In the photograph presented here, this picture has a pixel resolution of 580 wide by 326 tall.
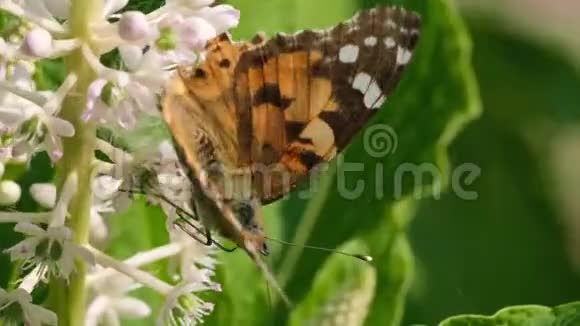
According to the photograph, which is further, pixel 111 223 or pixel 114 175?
pixel 111 223

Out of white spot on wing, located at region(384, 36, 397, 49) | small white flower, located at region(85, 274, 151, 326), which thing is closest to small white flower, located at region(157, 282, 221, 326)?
small white flower, located at region(85, 274, 151, 326)

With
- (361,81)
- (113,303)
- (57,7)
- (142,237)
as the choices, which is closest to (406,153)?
(361,81)

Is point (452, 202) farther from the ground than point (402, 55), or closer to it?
closer to it

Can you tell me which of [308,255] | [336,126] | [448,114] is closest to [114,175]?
[336,126]

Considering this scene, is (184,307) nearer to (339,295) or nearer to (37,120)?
(339,295)

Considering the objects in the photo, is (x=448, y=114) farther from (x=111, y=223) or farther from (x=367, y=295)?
(x=111, y=223)

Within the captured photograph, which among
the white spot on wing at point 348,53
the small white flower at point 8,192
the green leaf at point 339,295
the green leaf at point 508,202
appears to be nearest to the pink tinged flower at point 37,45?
the small white flower at point 8,192
